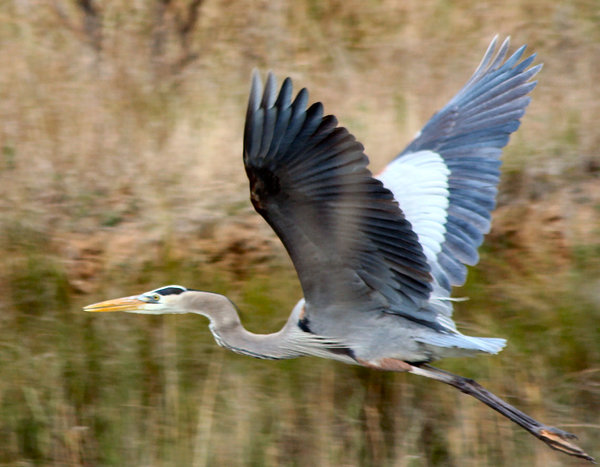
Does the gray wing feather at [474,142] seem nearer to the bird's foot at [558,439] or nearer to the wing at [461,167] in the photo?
the wing at [461,167]

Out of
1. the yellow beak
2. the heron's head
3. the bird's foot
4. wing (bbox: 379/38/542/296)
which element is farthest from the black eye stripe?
the bird's foot

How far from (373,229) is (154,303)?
3.68 ft

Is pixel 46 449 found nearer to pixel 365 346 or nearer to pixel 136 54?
pixel 365 346

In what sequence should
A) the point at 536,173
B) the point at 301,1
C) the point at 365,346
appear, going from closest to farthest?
the point at 365,346, the point at 536,173, the point at 301,1

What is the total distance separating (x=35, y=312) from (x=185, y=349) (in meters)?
0.86

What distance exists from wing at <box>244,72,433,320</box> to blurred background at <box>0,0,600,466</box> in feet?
2.41

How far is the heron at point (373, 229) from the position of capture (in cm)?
305

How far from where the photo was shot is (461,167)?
434 cm

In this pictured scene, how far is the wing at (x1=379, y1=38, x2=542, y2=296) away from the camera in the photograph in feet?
13.5

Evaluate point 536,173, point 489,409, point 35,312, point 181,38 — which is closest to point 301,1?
point 181,38

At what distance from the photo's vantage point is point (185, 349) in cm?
434

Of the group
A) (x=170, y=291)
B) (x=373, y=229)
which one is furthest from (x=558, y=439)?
(x=170, y=291)

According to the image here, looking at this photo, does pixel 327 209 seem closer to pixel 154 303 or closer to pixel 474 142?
pixel 154 303

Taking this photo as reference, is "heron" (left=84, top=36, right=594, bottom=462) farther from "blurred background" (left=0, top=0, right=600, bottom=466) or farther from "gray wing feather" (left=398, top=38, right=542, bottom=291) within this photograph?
"blurred background" (left=0, top=0, right=600, bottom=466)
